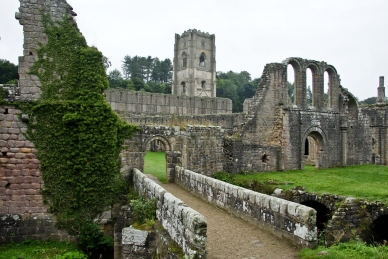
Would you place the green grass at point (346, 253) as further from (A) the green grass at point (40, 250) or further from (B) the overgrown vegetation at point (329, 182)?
(A) the green grass at point (40, 250)

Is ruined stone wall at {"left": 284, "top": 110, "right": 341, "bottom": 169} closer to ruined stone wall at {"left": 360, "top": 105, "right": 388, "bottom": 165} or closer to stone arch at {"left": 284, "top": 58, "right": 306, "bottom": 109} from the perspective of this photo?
stone arch at {"left": 284, "top": 58, "right": 306, "bottom": 109}

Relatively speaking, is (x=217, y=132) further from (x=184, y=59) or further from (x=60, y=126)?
(x=184, y=59)

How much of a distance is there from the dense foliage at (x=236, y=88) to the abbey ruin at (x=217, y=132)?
39398 mm

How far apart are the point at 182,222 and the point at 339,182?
10872mm

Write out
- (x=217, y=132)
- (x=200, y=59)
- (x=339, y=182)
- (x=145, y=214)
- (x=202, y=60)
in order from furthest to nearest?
1. (x=202, y=60)
2. (x=200, y=59)
3. (x=217, y=132)
4. (x=339, y=182)
5. (x=145, y=214)

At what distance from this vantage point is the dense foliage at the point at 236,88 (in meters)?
76.5

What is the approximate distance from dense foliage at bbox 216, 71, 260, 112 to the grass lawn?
4916 cm

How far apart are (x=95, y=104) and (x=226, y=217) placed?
5140 millimetres

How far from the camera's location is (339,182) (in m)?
15.0

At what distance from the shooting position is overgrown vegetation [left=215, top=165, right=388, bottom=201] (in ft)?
40.6

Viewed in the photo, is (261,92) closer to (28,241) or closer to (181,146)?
(181,146)

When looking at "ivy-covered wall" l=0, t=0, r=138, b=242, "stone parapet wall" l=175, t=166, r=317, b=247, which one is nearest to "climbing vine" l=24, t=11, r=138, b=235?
"ivy-covered wall" l=0, t=0, r=138, b=242

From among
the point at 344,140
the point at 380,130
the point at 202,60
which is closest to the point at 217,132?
the point at 344,140

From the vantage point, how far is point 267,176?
16969mm
